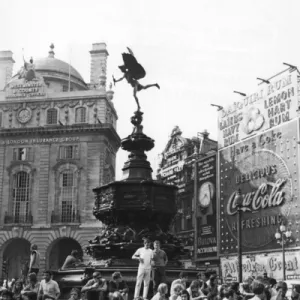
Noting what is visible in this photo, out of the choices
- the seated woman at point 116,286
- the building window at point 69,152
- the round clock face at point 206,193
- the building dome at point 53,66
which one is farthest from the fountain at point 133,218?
the building dome at point 53,66

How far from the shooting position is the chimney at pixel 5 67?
75.1 meters

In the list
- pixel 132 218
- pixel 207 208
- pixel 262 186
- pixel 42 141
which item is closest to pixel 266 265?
pixel 262 186

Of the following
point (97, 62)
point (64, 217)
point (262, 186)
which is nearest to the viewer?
point (262, 186)

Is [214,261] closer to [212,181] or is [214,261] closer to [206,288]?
[212,181]

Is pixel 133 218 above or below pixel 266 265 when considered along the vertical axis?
above

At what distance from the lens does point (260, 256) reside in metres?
47.5

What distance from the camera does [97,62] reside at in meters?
71.3

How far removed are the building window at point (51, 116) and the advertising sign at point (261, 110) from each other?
20348 mm

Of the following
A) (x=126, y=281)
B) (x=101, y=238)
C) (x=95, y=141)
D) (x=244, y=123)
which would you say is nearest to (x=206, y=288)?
(x=126, y=281)

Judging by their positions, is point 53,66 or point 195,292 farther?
point 53,66

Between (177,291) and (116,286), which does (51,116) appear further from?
(177,291)

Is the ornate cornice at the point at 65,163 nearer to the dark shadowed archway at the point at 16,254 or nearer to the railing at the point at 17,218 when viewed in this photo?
the railing at the point at 17,218

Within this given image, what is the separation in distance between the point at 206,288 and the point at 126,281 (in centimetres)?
255

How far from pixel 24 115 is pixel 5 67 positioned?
11.4 metres
